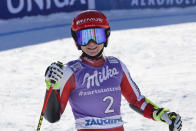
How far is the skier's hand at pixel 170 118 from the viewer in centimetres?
289

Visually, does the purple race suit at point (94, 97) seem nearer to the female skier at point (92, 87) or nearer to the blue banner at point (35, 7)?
the female skier at point (92, 87)

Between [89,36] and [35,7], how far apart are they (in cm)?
1159

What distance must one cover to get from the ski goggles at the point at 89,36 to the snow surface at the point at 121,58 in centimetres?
223

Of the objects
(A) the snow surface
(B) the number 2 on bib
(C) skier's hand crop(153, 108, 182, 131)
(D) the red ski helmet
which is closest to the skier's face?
(D) the red ski helmet

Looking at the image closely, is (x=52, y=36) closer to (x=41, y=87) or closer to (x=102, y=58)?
(x=41, y=87)

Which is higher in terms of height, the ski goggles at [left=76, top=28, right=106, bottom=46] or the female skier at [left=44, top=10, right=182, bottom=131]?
the ski goggles at [left=76, top=28, right=106, bottom=46]

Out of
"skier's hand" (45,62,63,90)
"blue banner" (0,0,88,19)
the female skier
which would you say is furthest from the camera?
"blue banner" (0,0,88,19)

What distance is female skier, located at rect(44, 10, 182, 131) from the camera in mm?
2875

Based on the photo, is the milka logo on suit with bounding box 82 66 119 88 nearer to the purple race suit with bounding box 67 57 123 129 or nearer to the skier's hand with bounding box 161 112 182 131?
the purple race suit with bounding box 67 57 123 129

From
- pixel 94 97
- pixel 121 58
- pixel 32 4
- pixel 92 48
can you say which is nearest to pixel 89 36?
pixel 92 48

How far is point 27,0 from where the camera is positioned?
13781mm

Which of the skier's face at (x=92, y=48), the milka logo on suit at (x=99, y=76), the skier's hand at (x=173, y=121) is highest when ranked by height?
the skier's face at (x=92, y=48)

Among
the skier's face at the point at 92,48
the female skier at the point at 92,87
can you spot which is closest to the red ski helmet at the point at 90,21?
the female skier at the point at 92,87

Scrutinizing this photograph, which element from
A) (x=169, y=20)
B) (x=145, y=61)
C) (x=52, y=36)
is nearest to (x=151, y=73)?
(x=145, y=61)
